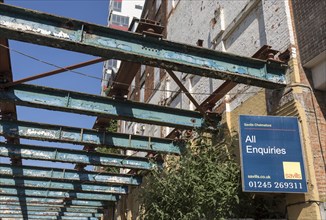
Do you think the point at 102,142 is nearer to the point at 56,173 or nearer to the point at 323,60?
the point at 56,173

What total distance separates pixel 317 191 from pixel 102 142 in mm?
6681

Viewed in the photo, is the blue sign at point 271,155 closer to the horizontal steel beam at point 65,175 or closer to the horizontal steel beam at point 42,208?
the horizontal steel beam at point 65,175

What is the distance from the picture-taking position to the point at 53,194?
18969mm

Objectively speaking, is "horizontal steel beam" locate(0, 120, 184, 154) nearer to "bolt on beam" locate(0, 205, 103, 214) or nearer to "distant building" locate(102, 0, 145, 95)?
"bolt on beam" locate(0, 205, 103, 214)

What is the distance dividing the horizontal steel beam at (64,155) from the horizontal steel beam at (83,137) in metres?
1.07

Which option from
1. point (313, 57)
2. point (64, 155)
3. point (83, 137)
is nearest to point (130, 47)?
point (313, 57)

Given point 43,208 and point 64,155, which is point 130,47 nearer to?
point 64,155

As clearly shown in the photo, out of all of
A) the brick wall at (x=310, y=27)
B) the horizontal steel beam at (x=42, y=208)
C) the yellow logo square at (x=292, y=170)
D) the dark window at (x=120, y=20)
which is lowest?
the yellow logo square at (x=292, y=170)

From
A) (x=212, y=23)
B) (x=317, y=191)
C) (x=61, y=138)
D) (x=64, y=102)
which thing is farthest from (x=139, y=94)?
(x=317, y=191)

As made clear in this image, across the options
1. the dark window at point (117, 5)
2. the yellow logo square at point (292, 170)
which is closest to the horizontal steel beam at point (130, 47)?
the yellow logo square at point (292, 170)

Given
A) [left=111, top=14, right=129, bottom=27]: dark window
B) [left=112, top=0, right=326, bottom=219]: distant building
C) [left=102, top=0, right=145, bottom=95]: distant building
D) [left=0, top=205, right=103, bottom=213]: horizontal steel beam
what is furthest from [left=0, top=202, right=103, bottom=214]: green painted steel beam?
→ [left=111, top=14, right=129, bottom=27]: dark window

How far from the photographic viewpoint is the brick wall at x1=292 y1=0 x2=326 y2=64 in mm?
7730

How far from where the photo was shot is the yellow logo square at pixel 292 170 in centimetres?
703

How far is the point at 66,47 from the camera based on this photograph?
7016 millimetres
